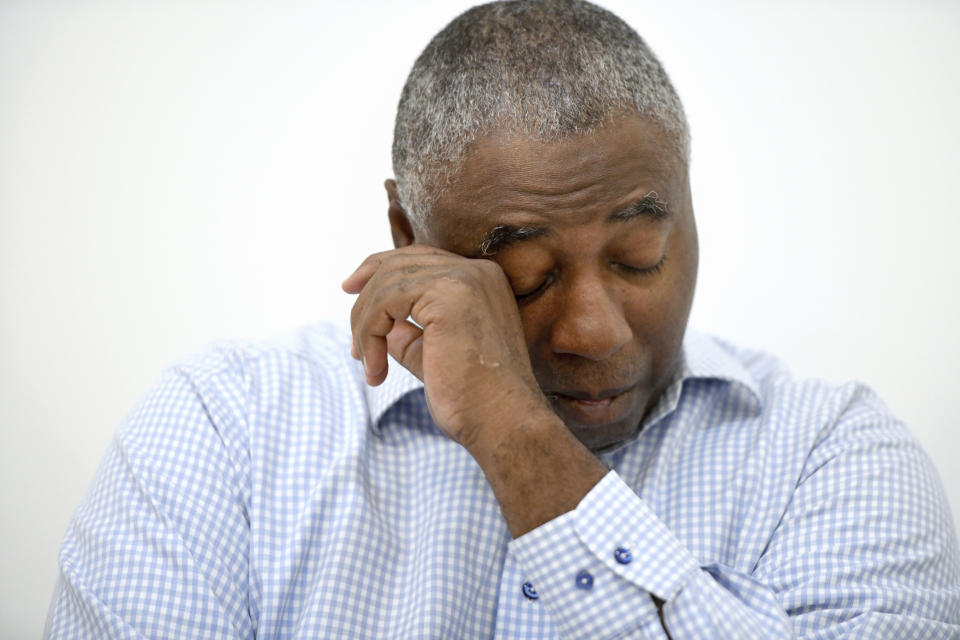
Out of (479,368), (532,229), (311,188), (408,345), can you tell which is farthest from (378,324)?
(311,188)

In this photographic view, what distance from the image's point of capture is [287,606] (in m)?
1.53

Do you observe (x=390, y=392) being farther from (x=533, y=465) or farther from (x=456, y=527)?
(x=533, y=465)

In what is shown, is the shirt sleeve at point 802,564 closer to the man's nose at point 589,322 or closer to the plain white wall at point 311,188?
the man's nose at point 589,322

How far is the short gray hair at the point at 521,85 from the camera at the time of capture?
1.54 meters

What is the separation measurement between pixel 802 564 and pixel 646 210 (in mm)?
642

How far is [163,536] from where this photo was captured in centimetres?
146

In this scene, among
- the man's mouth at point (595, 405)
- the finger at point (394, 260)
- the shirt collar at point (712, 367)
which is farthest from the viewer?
the shirt collar at point (712, 367)

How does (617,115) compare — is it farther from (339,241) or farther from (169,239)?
(169,239)

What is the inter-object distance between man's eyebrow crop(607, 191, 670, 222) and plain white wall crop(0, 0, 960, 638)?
118 centimetres

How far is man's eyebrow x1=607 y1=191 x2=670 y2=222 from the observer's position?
1.55 metres

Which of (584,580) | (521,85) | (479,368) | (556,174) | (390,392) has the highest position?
(521,85)

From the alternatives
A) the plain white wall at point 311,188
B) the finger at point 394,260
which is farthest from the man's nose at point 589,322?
the plain white wall at point 311,188

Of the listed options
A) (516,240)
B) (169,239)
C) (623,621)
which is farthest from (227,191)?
(623,621)

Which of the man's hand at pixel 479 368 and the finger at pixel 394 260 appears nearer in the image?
the man's hand at pixel 479 368
